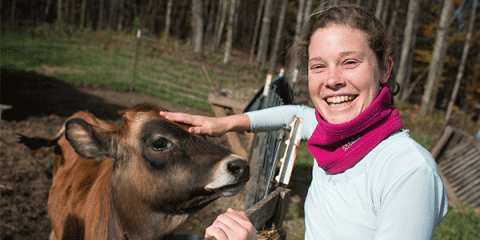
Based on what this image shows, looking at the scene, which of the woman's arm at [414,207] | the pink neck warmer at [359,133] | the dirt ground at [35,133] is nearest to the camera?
the woman's arm at [414,207]

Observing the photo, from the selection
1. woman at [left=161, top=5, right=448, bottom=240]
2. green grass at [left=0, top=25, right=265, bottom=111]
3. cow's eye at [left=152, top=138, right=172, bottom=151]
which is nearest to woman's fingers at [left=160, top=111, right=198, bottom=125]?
cow's eye at [left=152, top=138, right=172, bottom=151]

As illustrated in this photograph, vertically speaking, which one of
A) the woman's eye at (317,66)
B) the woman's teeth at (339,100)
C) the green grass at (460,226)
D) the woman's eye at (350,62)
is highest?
the woman's eye at (350,62)

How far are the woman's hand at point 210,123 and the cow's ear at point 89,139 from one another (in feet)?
1.47

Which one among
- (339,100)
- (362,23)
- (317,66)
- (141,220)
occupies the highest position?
(362,23)

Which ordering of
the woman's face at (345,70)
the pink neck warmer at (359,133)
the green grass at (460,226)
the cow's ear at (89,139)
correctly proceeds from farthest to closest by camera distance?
the green grass at (460,226), the cow's ear at (89,139), the woman's face at (345,70), the pink neck warmer at (359,133)

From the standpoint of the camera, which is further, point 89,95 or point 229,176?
point 89,95

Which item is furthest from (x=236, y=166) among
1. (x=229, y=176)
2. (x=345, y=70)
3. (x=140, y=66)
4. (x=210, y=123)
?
(x=140, y=66)

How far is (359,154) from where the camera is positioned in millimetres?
1423

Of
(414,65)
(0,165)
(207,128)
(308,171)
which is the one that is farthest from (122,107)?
(414,65)

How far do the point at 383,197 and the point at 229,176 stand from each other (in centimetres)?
92

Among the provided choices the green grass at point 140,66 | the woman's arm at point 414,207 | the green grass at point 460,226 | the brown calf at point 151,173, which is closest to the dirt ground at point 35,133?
the green grass at point 140,66

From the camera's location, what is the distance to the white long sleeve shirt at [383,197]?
3.52 ft

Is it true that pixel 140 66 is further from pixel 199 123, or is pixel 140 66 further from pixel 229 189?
pixel 229 189

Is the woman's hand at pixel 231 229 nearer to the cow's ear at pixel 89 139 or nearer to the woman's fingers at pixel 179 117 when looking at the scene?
the woman's fingers at pixel 179 117
